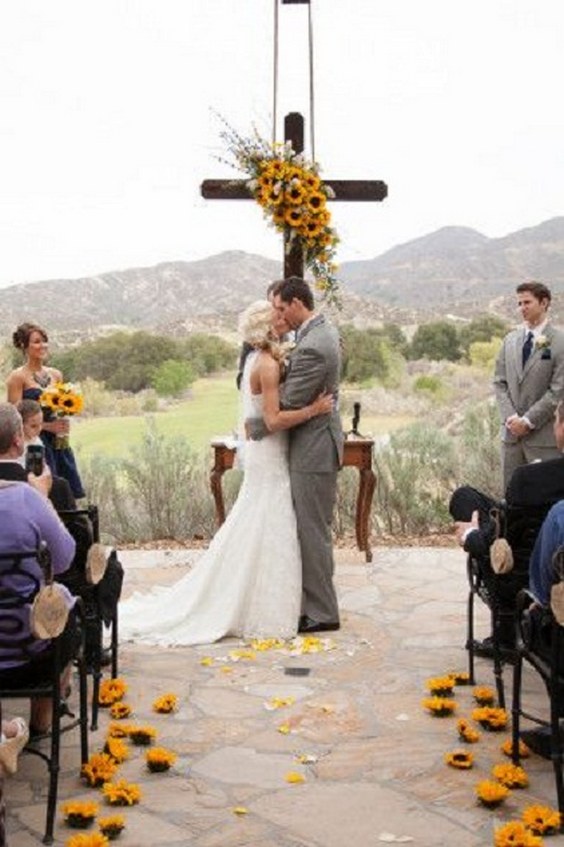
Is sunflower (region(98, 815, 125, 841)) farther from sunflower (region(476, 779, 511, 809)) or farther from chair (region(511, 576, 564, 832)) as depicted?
chair (region(511, 576, 564, 832))

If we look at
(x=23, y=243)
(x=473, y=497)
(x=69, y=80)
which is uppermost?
(x=69, y=80)

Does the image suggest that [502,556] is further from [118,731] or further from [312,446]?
[312,446]

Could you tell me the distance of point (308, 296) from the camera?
6.55m

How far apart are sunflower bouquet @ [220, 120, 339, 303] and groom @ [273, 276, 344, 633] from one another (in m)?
0.94

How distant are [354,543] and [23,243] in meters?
22.8

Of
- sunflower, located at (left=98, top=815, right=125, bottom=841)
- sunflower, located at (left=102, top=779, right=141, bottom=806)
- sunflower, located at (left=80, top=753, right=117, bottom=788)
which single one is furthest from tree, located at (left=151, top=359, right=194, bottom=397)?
sunflower, located at (left=98, top=815, right=125, bottom=841)

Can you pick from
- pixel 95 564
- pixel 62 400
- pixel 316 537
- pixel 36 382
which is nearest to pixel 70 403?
pixel 62 400

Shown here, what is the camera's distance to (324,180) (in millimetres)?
8008

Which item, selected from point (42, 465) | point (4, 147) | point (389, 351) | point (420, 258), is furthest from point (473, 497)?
point (420, 258)

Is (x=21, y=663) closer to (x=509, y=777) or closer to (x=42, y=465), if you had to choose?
(x=42, y=465)

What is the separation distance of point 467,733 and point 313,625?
77.5 inches

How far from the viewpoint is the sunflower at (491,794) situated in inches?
159

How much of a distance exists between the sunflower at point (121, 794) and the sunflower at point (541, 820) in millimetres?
1366

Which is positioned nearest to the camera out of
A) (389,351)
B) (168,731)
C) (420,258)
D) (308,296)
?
(168,731)
